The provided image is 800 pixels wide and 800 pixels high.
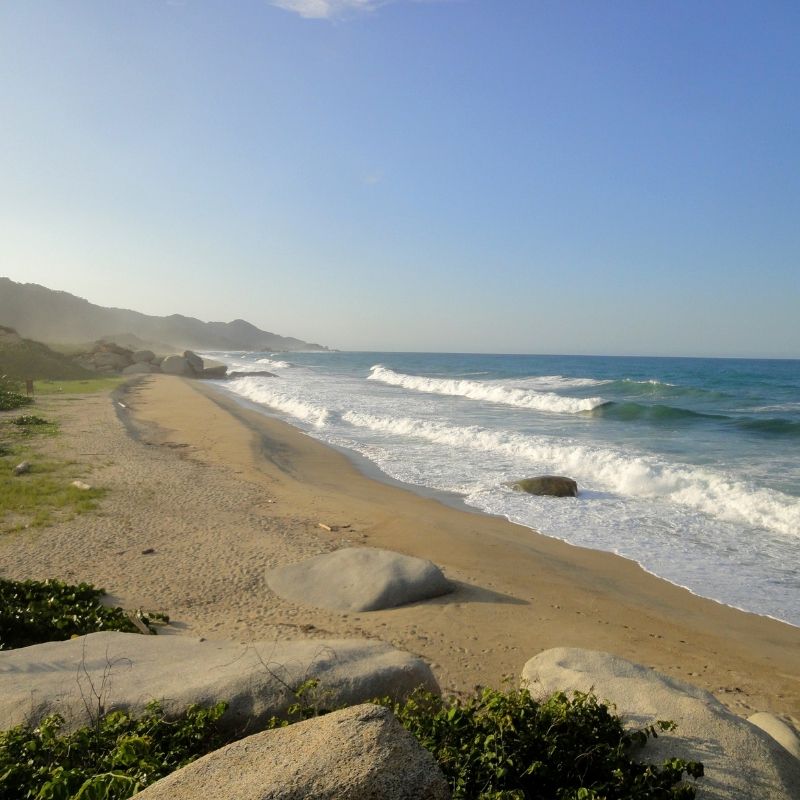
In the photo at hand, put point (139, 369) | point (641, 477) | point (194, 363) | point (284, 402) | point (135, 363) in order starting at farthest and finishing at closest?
point (194, 363)
point (135, 363)
point (139, 369)
point (284, 402)
point (641, 477)

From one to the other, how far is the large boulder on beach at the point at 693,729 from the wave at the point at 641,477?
785cm

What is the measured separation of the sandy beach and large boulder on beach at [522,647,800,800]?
3.24ft

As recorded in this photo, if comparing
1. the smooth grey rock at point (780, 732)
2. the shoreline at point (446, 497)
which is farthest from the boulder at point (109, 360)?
the smooth grey rock at point (780, 732)

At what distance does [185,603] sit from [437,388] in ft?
119

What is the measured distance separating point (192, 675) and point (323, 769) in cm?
197

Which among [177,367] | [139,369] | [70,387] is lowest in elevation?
[70,387]

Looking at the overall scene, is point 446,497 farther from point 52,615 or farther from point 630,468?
point 52,615

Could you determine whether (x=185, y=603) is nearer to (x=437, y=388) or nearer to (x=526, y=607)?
(x=526, y=607)

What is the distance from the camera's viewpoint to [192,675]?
3.76 metres

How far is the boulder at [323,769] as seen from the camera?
2.09 meters

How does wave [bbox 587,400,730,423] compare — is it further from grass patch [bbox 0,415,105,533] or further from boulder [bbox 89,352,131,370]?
boulder [bbox 89,352,131,370]

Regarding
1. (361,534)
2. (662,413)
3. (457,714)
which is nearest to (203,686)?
(457,714)

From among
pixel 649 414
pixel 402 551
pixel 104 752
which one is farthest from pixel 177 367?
pixel 104 752

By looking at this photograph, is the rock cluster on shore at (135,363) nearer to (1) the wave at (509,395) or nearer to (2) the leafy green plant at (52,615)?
(1) the wave at (509,395)
